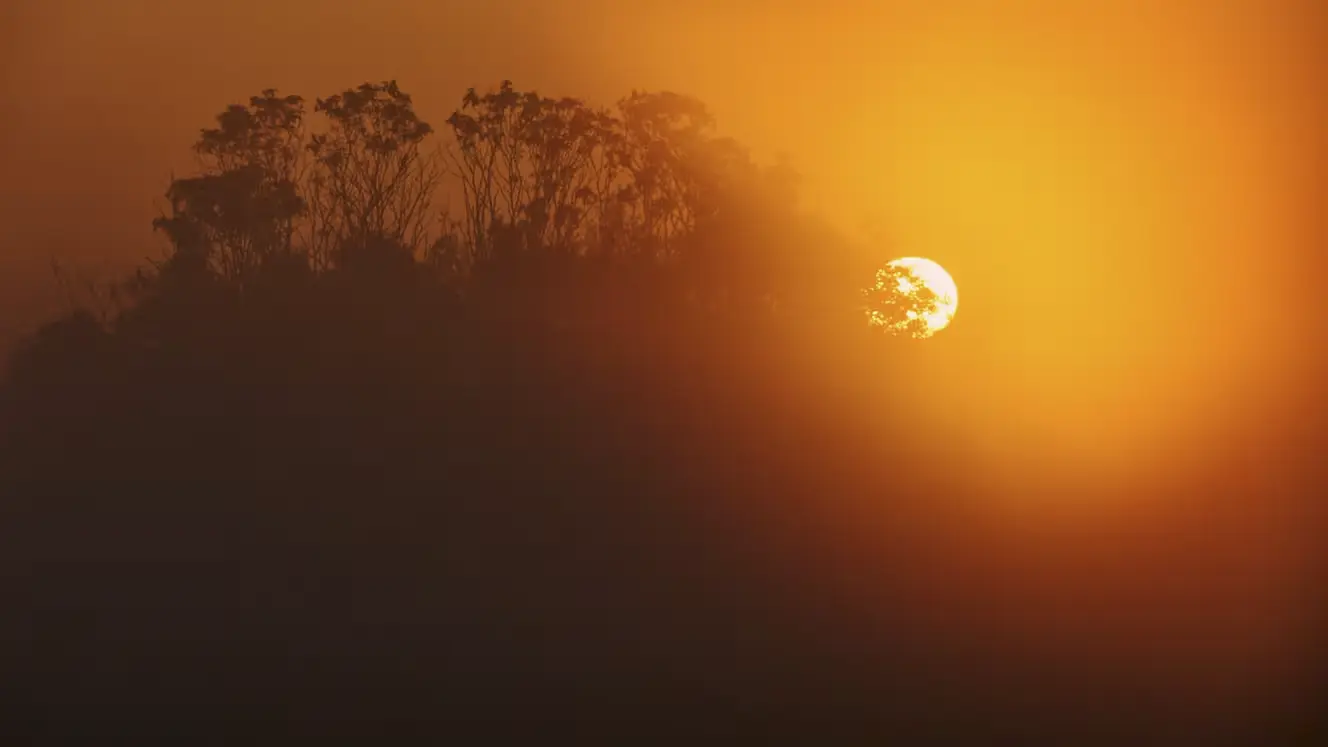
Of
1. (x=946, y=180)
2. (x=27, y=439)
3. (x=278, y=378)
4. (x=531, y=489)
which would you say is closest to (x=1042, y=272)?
(x=946, y=180)

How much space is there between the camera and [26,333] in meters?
30.0

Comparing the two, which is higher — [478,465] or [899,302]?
[899,302]

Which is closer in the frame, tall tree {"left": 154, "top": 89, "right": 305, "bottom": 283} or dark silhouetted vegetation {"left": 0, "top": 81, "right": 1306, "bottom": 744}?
dark silhouetted vegetation {"left": 0, "top": 81, "right": 1306, "bottom": 744}

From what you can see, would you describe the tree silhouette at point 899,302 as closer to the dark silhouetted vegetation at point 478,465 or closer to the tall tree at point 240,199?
the dark silhouetted vegetation at point 478,465

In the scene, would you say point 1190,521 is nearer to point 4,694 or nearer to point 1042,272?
point 1042,272

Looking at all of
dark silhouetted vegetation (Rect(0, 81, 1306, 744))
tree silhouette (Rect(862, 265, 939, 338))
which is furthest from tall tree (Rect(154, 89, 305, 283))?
tree silhouette (Rect(862, 265, 939, 338))

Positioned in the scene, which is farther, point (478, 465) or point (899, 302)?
point (899, 302)

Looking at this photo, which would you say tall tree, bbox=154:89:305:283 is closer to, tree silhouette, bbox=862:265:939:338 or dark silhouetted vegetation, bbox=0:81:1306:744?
dark silhouetted vegetation, bbox=0:81:1306:744

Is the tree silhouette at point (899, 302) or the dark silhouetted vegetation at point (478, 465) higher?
the tree silhouette at point (899, 302)

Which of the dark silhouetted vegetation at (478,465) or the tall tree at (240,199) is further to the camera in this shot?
the tall tree at (240,199)

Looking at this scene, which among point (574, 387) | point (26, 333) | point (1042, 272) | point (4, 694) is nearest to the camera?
point (4, 694)

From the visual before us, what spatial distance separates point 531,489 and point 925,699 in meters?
8.92

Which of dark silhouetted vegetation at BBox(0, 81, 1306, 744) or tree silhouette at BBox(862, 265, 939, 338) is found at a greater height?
tree silhouette at BBox(862, 265, 939, 338)

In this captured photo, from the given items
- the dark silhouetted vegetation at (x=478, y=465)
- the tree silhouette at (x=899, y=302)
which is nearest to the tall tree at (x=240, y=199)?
the dark silhouetted vegetation at (x=478, y=465)
